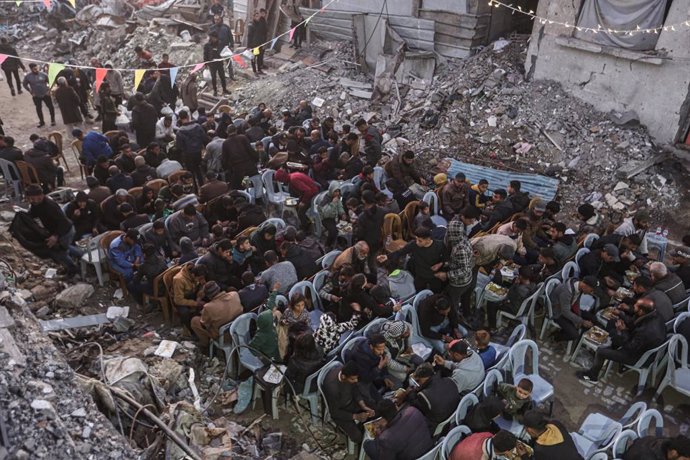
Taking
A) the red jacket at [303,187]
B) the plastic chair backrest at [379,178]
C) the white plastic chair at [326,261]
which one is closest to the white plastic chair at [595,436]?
the white plastic chair at [326,261]

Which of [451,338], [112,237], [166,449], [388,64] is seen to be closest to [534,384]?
[451,338]

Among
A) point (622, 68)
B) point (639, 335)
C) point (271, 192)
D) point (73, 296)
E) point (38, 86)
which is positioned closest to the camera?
point (639, 335)

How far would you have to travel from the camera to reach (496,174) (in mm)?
11172

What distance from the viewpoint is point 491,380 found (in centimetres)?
564

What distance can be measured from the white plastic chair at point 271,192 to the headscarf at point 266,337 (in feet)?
13.0

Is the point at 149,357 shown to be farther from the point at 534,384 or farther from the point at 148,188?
the point at 534,384

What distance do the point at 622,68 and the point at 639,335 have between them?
7.04 m

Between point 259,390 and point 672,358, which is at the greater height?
point 672,358

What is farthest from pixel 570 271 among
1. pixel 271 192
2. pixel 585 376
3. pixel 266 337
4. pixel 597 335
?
pixel 271 192

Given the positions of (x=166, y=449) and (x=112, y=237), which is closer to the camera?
(x=166, y=449)

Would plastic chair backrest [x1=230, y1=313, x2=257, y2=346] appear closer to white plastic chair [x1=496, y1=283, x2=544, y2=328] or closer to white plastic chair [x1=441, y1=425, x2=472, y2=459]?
white plastic chair [x1=441, y1=425, x2=472, y2=459]

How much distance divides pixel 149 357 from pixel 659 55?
10.6m

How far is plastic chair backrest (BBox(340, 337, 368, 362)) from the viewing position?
19.1ft

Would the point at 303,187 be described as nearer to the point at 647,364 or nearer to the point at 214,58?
the point at 647,364
